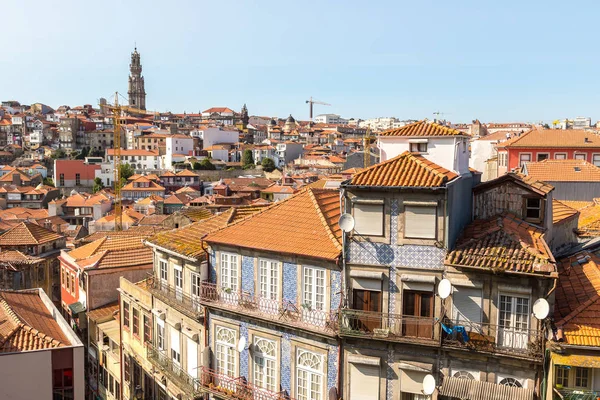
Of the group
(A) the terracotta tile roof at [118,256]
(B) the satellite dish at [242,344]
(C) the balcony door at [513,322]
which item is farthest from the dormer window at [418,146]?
(A) the terracotta tile roof at [118,256]

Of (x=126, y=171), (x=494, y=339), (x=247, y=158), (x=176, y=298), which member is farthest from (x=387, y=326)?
(x=247, y=158)

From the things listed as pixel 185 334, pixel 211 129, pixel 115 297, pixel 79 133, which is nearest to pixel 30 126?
pixel 79 133

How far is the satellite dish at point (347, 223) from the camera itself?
53.7 feet

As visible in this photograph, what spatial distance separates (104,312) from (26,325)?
28.3 ft

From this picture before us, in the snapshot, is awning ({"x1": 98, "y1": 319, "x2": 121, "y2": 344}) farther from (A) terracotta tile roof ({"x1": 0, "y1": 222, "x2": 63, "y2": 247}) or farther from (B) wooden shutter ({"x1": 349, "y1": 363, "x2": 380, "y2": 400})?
(A) terracotta tile roof ({"x1": 0, "y1": 222, "x2": 63, "y2": 247})

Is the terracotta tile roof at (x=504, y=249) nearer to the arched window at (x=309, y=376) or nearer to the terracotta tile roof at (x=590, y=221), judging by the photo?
the arched window at (x=309, y=376)

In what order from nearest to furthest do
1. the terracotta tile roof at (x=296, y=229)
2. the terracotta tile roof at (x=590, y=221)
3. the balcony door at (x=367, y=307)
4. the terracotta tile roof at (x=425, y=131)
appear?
the balcony door at (x=367, y=307), the terracotta tile roof at (x=296, y=229), the terracotta tile roof at (x=425, y=131), the terracotta tile roof at (x=590, y=221)

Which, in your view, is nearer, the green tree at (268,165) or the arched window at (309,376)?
the arched window at (309,376)

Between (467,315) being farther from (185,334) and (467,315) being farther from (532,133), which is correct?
(532,133)

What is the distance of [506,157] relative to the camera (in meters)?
44.1

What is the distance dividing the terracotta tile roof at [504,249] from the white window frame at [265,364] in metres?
6.64

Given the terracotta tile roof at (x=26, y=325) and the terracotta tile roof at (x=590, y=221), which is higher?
the terracotta tile roof at (x=590, y=221)

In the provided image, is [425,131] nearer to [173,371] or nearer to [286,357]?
[286,357]

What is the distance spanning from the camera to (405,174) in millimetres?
16484
